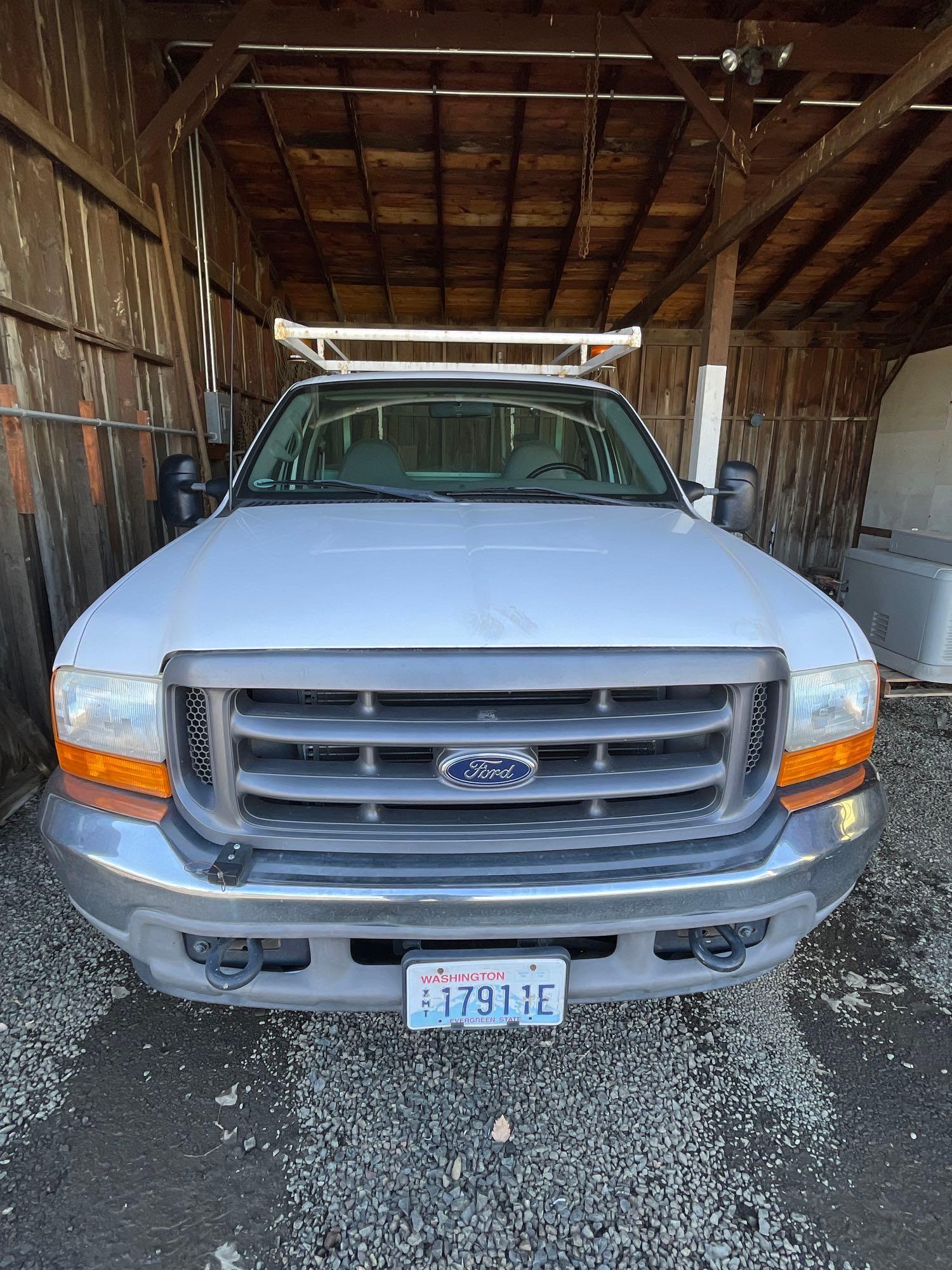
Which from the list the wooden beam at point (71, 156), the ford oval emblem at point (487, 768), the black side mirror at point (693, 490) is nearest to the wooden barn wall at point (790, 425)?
the wooden beam at point (71, 156)

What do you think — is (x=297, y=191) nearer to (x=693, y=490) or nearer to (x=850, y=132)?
(x=850, y=132)

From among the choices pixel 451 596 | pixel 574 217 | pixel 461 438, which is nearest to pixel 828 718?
pixel 451 596

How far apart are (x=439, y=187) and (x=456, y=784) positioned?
27.2 feet

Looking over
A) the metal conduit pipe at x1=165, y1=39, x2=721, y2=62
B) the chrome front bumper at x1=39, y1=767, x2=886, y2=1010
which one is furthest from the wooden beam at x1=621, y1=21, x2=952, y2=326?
the chrome front bumper at x1=39, y1=767, x2=886, y2=1010

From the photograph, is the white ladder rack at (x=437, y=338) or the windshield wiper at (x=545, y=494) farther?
the white ladder rack at (x=437, y=338)

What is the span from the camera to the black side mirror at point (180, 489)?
8.89 ft

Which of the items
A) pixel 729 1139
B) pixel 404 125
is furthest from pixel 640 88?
pixel 729 1139

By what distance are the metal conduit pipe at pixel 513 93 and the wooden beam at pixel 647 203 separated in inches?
14.9

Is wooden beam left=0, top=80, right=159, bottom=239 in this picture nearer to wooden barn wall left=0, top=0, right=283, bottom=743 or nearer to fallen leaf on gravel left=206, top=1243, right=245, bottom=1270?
wooden barn wall left=0, top=0, right=283, bottom=743

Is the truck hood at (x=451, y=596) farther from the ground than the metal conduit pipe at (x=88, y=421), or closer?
closer

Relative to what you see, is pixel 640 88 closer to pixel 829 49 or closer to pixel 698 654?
pixel 829 49

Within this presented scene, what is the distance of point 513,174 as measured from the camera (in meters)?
7.38

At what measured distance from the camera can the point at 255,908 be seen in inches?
55.1

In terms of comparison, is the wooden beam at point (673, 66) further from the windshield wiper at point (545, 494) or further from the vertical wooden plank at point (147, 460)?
the vertical wooden plank at point (147, 460)
